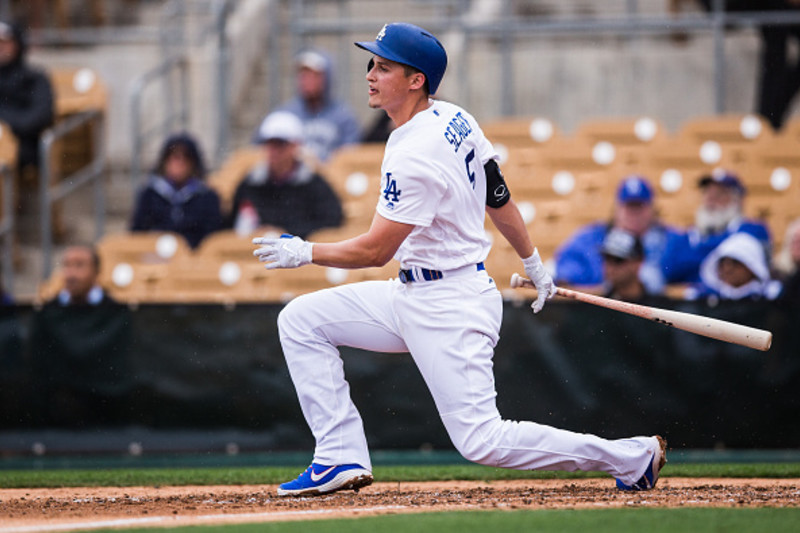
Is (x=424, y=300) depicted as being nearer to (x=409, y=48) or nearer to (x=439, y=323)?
(x=439, y=323)

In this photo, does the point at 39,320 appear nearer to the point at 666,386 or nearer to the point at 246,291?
the point at 246,291

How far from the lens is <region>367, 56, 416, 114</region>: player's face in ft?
17.9

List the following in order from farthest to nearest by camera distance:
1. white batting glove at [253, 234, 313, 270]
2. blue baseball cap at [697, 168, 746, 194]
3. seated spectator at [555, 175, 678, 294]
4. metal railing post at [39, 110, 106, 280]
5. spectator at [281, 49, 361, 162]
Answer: spectator at [281, 49, 361, 162] → metal railing post at [39, 110, 106, 280] → blue baseball cap at [697, 168, 746, 194] → seated spectator at [555, 175, 678, 294] → white batting glove at [253, 234, 313, 270]

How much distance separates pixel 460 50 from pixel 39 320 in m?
4.78

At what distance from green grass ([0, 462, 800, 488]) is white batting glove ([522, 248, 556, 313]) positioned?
5.17 feet

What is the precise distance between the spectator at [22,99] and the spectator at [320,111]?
211cm

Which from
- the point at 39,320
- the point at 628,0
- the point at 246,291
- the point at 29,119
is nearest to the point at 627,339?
the point at 246,291

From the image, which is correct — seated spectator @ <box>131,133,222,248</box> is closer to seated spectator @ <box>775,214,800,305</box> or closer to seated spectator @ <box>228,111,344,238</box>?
seated spectator @ <box>228,111,344,238</box>

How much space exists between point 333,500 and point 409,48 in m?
2.00

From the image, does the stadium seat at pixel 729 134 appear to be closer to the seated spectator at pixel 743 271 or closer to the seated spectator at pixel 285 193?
the seated spectator at pixel 743 271

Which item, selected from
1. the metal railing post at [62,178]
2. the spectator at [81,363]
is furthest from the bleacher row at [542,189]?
the metal railing post at [62,178]

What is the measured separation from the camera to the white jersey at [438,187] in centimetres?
525

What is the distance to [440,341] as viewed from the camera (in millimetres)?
5391

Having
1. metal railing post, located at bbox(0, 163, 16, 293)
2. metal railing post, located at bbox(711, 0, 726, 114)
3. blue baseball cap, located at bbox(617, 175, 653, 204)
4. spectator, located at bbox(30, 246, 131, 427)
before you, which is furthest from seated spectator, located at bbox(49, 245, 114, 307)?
metal railing post, located at bbox(711, 0, 726, 114)
